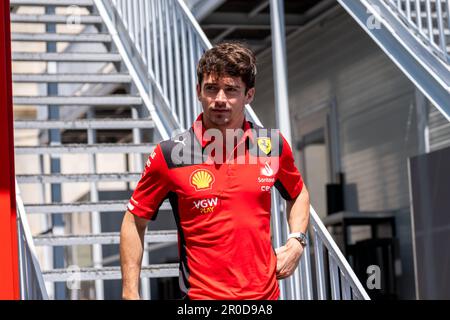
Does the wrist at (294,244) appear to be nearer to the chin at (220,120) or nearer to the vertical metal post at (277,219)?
the chin at (220,120)

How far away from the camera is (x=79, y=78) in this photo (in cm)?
941

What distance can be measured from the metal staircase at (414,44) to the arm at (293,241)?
9.27ft

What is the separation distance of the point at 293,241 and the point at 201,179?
1.30 ft

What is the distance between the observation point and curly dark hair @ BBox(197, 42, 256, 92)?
3.81 m

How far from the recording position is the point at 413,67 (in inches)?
279

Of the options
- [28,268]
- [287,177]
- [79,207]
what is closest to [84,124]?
[79,207]

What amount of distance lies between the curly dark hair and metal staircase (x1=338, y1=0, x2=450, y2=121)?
315 cm

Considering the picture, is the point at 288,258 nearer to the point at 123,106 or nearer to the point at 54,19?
the point at 123,106

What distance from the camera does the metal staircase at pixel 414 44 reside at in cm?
693

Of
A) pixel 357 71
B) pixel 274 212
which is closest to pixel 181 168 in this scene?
pixel 274 212

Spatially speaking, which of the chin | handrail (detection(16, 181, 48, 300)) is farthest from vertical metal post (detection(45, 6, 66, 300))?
the chin

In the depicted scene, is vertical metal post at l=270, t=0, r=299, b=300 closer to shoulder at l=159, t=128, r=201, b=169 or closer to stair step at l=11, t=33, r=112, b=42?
stair step at l=11, t=33, r=112, b=42

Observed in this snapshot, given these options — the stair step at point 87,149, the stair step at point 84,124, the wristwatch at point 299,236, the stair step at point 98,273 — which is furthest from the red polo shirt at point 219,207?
the stair step at point 84,124
